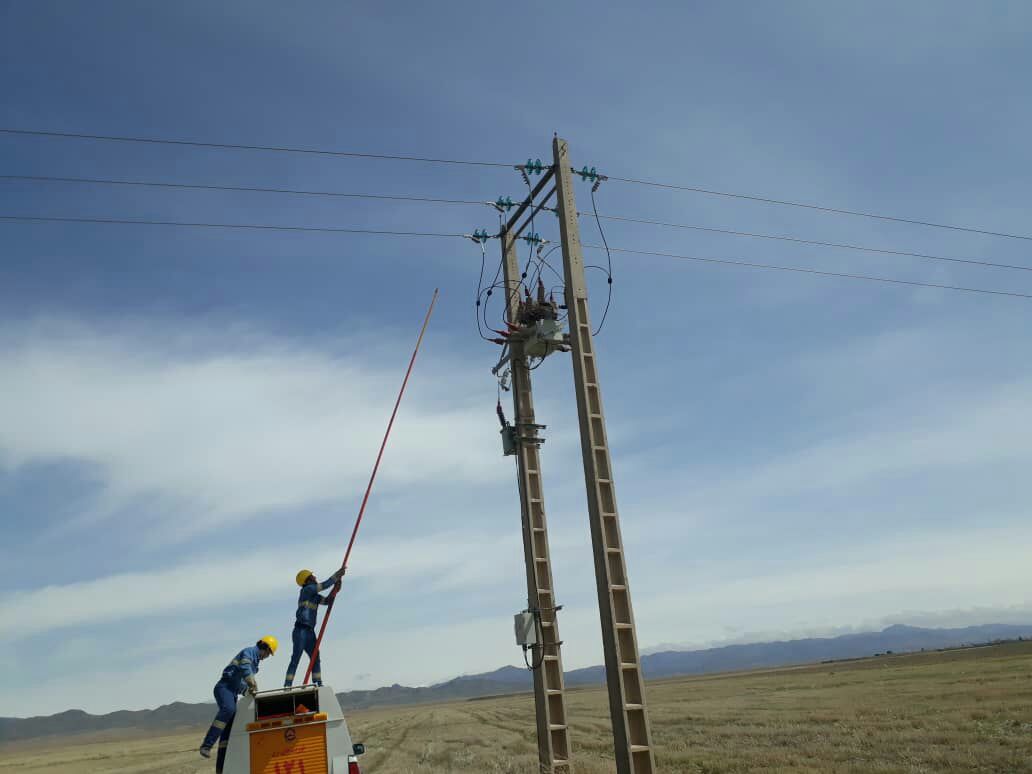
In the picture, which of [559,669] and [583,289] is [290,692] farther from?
[583,289]

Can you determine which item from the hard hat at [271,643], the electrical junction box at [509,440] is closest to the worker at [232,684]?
the hard hat at [271,643]

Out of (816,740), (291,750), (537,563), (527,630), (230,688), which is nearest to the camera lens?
(291,750)

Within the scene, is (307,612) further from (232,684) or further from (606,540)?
(606,540)

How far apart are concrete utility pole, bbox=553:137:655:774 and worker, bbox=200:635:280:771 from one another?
5.60m

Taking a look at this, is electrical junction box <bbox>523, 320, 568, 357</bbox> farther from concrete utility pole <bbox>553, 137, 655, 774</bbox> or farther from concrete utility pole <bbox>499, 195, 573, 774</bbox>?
concrete utility pole <bbox>553, 137, 655, 774</bbox>

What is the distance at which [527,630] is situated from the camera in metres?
15.7

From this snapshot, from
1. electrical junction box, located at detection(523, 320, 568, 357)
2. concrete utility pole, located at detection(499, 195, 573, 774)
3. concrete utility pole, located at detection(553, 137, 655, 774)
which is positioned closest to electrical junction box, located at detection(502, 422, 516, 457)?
concrete utility pole, located at detection(499, 195, 573, 774)

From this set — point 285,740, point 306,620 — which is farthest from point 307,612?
point 285,740

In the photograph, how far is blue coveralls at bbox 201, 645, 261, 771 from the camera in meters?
11.3

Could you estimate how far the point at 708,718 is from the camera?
33.8 m

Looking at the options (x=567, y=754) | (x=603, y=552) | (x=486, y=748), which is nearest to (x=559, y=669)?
(x=567, y=754)

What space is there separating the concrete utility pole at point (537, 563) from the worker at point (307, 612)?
4.73 m

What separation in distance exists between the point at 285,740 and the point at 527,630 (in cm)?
634

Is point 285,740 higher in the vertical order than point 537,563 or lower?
lower
